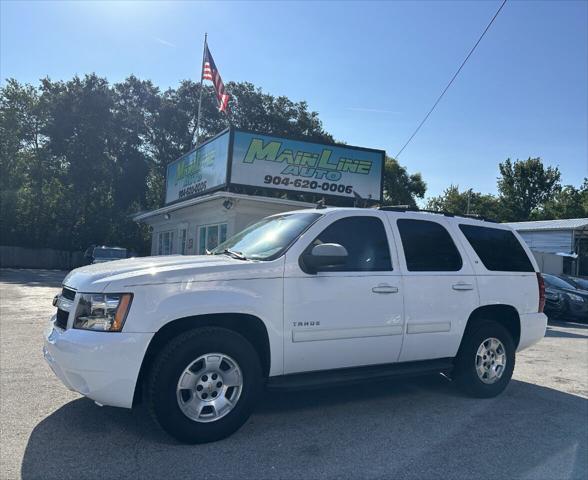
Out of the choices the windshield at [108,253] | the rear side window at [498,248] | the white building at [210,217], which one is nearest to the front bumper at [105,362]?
the rear side window at [498,248]

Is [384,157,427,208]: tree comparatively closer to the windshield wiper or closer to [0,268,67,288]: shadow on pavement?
[0,268,67,288]: shadow on pavement

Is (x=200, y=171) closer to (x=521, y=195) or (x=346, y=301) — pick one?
(x=346, y=301)

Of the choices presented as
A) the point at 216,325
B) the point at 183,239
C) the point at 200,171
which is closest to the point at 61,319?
the point at 216,325

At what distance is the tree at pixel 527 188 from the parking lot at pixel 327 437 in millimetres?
53100

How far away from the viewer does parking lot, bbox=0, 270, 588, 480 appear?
3600 millimetres

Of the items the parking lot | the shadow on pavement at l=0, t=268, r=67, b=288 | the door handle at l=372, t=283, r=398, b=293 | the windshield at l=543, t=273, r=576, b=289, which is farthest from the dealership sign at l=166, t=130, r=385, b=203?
the door handle at l=372, t=283, r=398, b=293

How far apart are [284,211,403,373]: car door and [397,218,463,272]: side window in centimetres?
22

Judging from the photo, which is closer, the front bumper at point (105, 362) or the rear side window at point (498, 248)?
the front bumper at point (105, 362)

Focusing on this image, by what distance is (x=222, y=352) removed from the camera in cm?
402

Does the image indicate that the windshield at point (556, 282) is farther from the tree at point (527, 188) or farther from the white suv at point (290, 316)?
the tree at point (527, 188)

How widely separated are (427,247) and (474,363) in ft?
4.60

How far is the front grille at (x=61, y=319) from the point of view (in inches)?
161

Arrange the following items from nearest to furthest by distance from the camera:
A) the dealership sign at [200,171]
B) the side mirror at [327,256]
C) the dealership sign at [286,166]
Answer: the side mirror at [327,256], the dealership sign at [286,166], the dealership sign at [200,171]

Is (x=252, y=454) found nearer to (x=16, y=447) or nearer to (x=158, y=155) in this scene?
(x=16, y=447)
